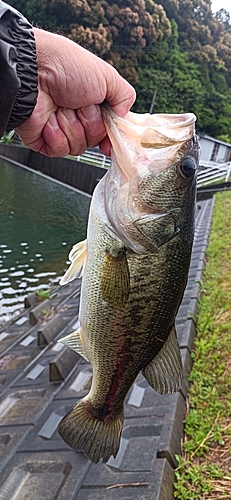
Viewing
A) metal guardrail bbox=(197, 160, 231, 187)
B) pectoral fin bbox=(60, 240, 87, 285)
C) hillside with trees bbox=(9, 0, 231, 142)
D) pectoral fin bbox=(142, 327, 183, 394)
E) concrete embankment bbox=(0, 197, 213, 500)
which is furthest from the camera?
hillside with trees bbox=(9, 0, 231, 142)

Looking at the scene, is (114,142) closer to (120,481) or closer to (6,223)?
(120,481)

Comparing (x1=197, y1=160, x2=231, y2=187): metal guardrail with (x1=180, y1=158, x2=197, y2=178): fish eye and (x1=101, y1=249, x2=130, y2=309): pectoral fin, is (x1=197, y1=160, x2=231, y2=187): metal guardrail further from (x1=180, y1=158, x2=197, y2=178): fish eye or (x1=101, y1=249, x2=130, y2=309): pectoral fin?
(x1=101, y1=249, x2=130, y2=309): pectoral fin

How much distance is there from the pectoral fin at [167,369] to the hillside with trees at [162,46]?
80.0ft

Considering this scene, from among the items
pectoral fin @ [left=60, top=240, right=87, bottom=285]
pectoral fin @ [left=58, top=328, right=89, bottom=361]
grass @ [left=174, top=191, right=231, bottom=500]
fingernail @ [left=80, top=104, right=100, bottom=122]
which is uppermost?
fingernail @ [left=80, top=104, right=100, bottom=122]

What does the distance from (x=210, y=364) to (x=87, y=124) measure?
2.81m

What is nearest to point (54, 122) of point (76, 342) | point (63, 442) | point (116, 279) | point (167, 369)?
point (116, 279)

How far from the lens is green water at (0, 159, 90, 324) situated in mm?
9938

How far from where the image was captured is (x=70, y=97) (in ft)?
6.29

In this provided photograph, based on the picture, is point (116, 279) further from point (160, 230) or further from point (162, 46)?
point (162, 46)

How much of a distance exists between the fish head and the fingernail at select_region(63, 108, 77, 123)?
25 cm

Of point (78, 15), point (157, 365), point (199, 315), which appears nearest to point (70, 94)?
point (157, 365)

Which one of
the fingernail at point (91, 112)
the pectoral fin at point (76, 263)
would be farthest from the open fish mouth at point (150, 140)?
the pectoral fin at point (76, 263)

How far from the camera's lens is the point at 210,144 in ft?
113

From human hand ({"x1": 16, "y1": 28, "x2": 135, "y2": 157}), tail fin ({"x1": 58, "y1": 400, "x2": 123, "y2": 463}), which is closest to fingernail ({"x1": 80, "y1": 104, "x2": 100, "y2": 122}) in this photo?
human hand ({"x1": 16, "y1": 28, "x2": 135, "y2": 157})
